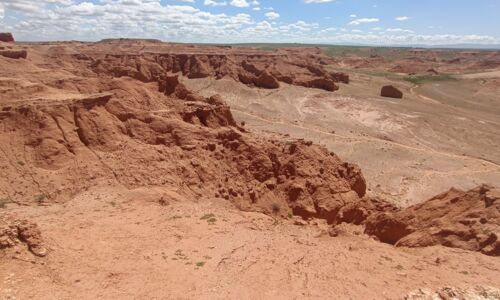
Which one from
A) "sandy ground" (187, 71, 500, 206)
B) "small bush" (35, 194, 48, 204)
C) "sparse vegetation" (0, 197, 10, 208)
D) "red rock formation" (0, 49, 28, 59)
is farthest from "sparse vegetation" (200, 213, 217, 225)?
"red rock formation" (0, 49, 28, 59)

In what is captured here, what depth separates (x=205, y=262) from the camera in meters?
11.2

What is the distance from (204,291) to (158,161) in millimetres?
8317

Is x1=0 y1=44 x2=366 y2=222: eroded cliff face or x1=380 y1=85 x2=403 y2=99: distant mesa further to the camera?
x1=380 y1=85 x2=403 y2=99: distant mesa

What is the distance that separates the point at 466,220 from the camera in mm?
12586

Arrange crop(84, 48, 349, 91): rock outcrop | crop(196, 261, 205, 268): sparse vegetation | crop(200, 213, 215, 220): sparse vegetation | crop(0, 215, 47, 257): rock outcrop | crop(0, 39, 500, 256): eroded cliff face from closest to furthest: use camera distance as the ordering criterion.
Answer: crop(0, 215, 47, 257): rock outcrop → crop(196, 261, 205, 268): sparse vegetation → crop(200, 213, 215, 220): sparse vegetation → crop(0, 39, 500, 256): eroded cliff face → crop(84, 48, 349, 91): rock outcrop

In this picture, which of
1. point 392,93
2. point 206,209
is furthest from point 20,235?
point 392,93

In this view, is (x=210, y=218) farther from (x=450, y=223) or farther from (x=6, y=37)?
(x=6, y=37)

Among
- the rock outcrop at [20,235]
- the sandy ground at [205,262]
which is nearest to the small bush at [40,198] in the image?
the sandy ground at [205,262]

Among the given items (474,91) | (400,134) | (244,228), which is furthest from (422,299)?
(474,91)

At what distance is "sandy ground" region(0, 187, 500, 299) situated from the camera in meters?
9.56

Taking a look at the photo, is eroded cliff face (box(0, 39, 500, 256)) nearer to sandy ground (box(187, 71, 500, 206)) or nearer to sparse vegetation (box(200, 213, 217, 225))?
Answer: sparse vegetation (box(200, 213, 217, 225))

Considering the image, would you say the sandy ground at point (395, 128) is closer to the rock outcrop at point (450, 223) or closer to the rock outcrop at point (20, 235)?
the rock outcrop at point (450, 223)

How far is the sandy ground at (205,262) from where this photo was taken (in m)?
9.56

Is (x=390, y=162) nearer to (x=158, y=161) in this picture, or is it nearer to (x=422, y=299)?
(x=158, y=161)
